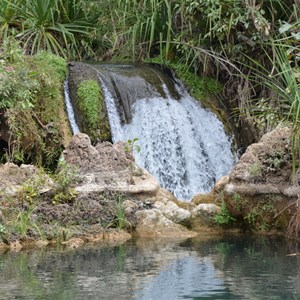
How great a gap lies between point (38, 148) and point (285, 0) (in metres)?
5.05

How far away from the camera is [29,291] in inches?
284

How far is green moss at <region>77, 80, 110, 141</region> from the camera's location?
13.4 meters

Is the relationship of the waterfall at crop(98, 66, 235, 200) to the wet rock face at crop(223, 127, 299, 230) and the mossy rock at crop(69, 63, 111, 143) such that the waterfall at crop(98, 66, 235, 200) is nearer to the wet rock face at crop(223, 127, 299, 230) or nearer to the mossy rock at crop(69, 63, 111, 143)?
the mossy rock at crop(69, 63, 111, 143)

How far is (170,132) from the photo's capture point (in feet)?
44.3

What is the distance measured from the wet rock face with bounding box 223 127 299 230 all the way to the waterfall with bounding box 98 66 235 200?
196 cm

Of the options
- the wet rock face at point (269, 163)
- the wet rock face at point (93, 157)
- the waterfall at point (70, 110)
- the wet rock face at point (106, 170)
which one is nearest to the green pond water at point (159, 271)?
the wet rock face at point (269, 163)

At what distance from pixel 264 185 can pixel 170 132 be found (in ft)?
9.87

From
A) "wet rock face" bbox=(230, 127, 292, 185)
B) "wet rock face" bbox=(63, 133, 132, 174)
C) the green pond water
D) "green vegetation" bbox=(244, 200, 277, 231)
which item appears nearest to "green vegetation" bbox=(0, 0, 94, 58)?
"wet rock face" bbox=(63, 133, 132, 174)

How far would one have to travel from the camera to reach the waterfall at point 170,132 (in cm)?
1309

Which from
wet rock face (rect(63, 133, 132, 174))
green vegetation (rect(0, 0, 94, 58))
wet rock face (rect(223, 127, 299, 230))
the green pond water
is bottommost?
the green pond water

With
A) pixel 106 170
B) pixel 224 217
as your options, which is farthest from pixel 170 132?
pixel 224 217

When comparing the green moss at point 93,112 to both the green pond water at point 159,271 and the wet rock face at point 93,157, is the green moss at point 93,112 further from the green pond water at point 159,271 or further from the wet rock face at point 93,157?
the green pond water at point 159,271

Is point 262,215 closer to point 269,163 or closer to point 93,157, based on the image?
point 269,163

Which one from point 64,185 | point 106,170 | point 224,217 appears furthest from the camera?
point 106,170
